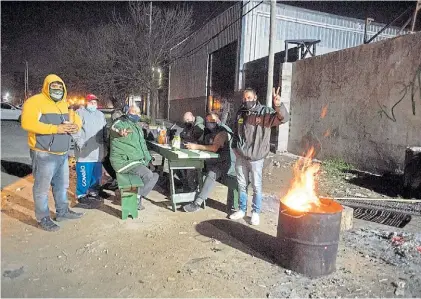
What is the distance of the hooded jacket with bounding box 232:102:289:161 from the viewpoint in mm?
5148

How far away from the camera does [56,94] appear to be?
486cm

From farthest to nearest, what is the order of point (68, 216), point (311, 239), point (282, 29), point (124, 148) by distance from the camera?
1. point (282, 29)
2. point (124, 148)
3. point (68, 216)
4. point (311, 239)

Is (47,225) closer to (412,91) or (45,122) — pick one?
(45,122)

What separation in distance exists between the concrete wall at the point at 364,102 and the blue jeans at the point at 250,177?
16.0 feet

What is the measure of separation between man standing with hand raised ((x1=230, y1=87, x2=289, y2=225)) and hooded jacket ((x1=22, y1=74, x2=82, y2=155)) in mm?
2592

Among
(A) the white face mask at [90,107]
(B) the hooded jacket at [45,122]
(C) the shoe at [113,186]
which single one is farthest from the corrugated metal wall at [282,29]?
(B) the hooded jacket at [45,122]

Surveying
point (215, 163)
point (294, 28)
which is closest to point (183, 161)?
point (215, 163)

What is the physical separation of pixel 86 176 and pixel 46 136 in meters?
1.59

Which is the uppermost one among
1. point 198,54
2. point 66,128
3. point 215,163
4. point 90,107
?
point 198,54

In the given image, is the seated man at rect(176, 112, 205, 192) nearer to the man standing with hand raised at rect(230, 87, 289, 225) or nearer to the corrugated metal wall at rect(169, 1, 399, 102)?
the man standing with hand raised at rect(230, 87, 289, 225)

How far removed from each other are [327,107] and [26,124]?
917cm

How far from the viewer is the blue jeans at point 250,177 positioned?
17.3ft

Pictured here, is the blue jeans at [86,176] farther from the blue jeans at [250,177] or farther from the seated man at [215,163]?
the blue jeans at [250,177]

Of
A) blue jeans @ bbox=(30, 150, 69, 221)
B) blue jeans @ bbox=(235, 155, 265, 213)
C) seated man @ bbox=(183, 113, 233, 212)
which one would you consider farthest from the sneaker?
blue jeans @ bbox=(30, 150, 69, 221)
